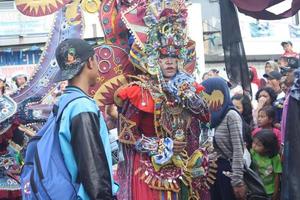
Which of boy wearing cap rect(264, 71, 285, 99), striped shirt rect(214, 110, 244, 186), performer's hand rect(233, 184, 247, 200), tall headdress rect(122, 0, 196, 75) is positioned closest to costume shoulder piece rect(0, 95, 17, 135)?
tall headdress rect(122, 0, 196, 75)

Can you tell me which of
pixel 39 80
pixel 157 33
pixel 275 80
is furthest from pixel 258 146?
pixel 39 80

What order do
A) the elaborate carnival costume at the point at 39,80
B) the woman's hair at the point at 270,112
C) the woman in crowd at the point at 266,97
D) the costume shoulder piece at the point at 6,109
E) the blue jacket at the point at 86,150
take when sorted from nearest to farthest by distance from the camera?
the blue jacket at the point at 86,150, the elaborate carnival costume at the point at 39,80, the costume shoulder piece at the point at 6,109, the woman's hair at the point at 270,112, the woman in crowd at the point at 266,97

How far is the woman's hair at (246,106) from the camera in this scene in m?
5.84

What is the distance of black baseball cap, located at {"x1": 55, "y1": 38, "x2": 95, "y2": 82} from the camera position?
317cm

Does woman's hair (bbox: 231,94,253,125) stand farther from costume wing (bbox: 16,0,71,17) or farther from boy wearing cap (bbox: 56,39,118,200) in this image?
boy wearing cap (bbox: 56,39,118,200)

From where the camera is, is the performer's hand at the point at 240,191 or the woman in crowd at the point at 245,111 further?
the woman in crowd at the point at 245,111

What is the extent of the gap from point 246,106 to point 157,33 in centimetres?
155

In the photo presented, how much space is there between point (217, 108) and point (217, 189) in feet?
2.31

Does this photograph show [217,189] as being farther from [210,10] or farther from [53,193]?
[210,10]

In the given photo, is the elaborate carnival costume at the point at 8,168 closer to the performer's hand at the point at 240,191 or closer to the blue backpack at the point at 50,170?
the performer's hand at the point at 240,191

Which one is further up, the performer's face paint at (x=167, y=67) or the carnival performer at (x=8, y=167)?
the performer's face paint at (x=167, y=67)

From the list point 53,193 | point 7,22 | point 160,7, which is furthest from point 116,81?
point 7,22

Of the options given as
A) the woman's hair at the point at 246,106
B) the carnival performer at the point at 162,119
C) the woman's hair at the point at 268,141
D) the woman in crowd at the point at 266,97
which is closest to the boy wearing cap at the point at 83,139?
the carnival performer at the point at 162,119

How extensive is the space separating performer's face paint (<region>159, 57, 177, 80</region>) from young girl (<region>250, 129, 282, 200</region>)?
3.60 feet
